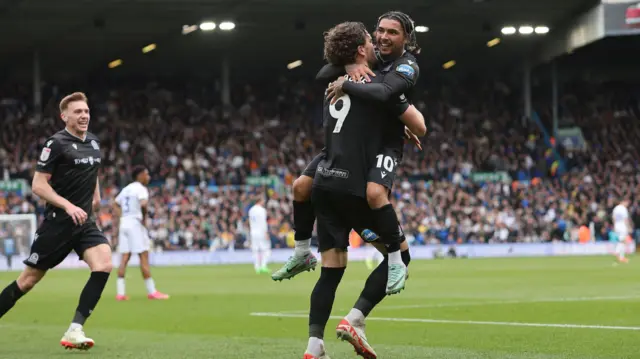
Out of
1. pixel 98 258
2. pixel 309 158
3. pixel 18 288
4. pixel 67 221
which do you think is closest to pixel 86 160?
pixel 67 221

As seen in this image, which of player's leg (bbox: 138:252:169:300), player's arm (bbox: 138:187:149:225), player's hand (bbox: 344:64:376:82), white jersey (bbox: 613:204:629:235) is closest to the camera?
player's hand (bbox: 344:64:376:82)

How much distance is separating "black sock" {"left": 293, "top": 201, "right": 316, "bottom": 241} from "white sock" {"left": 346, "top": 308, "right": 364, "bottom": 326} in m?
0.68

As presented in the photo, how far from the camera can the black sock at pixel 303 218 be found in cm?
858

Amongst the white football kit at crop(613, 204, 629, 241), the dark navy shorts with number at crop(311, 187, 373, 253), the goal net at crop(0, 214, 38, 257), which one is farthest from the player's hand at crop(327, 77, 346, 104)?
the goal net at crop(0, 214, 38, 257)

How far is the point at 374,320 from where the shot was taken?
14.1 meters

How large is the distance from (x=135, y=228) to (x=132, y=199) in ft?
1.89

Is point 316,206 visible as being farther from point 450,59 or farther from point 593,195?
point 450,59

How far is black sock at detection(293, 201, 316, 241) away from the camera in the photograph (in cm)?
858

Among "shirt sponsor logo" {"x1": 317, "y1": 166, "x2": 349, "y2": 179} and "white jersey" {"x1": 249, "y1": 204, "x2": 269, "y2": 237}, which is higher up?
"shirt sponsor logo" {"x1": 317, "y1": 166, "x2": 349, "y2": 179}

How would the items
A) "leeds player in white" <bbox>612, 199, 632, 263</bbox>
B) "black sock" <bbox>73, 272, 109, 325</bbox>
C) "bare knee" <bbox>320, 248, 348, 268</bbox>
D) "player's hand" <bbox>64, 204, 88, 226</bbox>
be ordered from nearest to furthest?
"bare knee" <bbox>320, 248, 348, 268</bbox>, "player's hand" <bbox>64, 204, 88, 226</bbox>, "black sock" <bbox>73, 272, 109, 325</bbox>, "leeds player in white" <bbox>612, 199, 632, 263</bbox>

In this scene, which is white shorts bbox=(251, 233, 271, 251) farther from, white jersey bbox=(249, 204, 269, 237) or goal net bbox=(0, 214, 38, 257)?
goal net bbox=(0, 214, 38, 257)

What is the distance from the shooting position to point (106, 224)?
133 feet

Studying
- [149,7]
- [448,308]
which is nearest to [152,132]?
[149,7]

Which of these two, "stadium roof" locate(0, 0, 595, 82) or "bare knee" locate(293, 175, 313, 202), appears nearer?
"bare knee" locate(293, 175, 313, 202)
